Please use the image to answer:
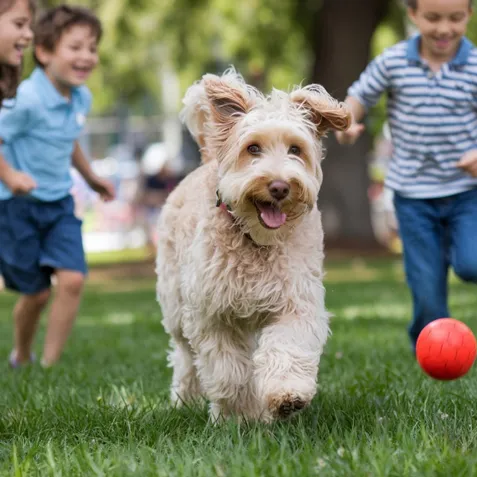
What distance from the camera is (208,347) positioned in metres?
4.66

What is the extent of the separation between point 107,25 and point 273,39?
377cm

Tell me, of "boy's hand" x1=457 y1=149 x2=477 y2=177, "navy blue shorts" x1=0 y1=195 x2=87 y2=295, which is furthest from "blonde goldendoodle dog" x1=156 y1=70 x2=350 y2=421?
"navy blue shorts" x1=0 y1=195 x2=87 y2=295

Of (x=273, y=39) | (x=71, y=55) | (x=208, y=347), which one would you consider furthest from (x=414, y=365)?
(x=273, y=39)

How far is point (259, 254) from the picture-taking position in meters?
4.48

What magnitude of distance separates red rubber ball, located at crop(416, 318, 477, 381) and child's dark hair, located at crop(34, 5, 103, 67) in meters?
3.59

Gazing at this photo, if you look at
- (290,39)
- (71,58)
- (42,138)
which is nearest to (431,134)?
(71,58)

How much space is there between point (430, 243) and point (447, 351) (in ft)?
5.45

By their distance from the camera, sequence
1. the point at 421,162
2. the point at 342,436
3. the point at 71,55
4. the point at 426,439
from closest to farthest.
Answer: the point at 426,439 → the point at 342,436 → the point at 421,162 → the point at 71,55

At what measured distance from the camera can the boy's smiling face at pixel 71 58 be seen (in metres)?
6.89

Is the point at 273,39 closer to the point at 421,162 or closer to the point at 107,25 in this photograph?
the point at 107,25

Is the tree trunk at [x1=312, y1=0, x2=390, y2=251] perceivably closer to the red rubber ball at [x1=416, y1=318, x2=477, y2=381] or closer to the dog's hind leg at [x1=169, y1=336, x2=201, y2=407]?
the dog's hind leg at [x1=169, y1=336, x2=201, y2=407]

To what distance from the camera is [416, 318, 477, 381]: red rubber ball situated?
4.46m

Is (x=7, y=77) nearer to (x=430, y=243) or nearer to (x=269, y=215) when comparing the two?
(x=269, y=215)

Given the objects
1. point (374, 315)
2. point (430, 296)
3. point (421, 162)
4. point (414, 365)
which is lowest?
point (374, 315)
